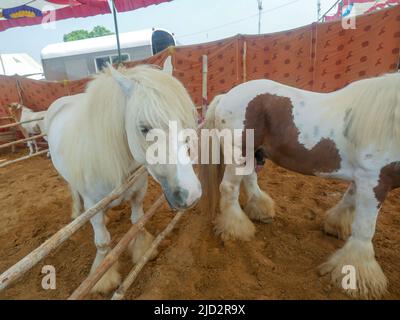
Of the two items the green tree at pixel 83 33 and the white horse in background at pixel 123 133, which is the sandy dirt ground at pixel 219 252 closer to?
the white horse in background at pixel 123 133

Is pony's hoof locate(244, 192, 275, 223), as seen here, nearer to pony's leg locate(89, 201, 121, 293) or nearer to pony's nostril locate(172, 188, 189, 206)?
pony's leg locate(89, 201, 121, 293)

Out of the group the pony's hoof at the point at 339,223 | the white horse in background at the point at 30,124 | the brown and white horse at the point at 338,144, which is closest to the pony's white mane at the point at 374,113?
the brown and white horse at the point at 338,144

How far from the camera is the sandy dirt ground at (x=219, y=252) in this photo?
1.89 m

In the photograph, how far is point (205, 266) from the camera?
2117mm

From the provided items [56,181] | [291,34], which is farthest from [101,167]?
[291,34]

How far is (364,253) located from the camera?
1883 mm

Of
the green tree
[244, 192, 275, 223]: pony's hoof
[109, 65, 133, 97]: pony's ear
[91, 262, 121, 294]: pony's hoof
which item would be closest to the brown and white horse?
[244, 192, 275, 223]: pony's hoof

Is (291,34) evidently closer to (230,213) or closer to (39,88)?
(230,213)

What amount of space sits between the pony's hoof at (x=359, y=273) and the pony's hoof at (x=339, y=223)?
475 mm

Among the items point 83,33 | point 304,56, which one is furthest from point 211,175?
point 83,33

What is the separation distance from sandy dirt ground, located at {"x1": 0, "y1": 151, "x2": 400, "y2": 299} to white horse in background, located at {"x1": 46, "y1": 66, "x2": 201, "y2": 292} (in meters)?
0.52

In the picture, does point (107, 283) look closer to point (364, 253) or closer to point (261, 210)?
point (261, 210)

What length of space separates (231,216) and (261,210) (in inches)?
17.2

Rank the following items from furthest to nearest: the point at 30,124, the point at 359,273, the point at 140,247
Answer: the point at 30,124 < the point at 140,247 < the point at 359,273
